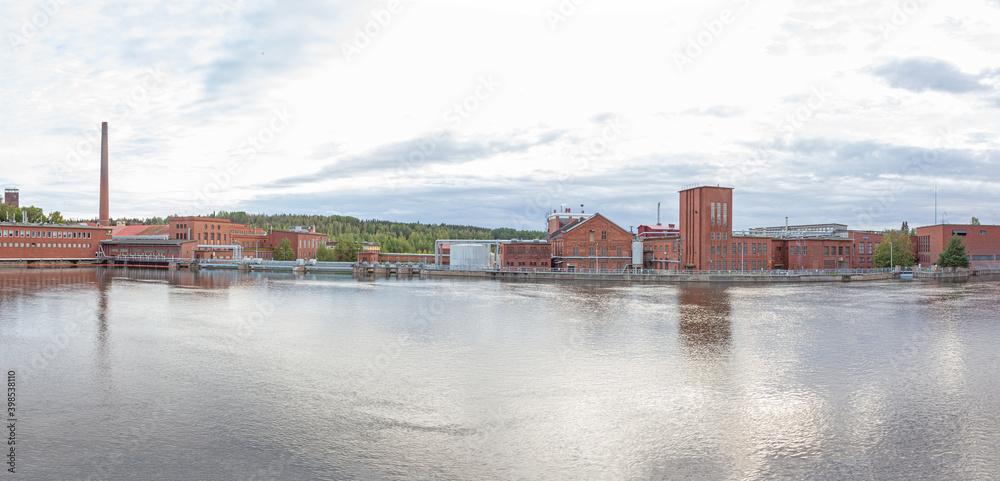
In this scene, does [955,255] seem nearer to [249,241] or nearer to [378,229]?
[249,241]

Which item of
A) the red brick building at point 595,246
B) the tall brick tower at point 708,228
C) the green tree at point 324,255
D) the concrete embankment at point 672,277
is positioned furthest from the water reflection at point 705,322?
the green tree at point 324,255

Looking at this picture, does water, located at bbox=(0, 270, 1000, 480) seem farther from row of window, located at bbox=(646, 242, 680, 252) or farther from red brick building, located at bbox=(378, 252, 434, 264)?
red brick building, located at bbox=(378, 252, 434, 264)

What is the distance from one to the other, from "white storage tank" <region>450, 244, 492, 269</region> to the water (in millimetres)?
42526

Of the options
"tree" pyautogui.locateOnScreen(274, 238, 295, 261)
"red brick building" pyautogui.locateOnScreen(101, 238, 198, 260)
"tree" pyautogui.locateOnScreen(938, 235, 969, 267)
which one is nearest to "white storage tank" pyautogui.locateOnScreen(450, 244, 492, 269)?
"tree" pyautogui.locateOnScreen(274, 238, 295, 261)

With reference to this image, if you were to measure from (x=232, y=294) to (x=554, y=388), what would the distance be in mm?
32961

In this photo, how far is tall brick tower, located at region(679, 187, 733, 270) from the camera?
59.9 metres

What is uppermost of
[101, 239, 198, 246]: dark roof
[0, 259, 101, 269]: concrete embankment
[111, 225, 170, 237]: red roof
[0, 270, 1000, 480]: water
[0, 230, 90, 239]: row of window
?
[111, 225, 170, 237]: red roof

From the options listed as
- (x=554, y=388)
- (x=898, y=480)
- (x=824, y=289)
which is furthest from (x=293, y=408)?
(x=824, y=289)

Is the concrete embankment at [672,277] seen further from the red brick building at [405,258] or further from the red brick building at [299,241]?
the red brick building at [299,241]

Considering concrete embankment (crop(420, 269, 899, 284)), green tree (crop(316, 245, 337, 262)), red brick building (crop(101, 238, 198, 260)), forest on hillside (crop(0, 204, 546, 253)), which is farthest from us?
forest on hillside (crop(0, 204, 546, 253))

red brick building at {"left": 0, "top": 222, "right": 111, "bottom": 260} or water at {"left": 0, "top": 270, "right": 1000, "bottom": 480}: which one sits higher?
red brick building at {"left": 0, "top": 222, "right": 111, "bottom": 260}

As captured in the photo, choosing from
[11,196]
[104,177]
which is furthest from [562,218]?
[11,196]

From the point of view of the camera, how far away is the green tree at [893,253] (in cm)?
7000

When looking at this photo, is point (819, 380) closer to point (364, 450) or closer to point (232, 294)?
point (364, 450)
